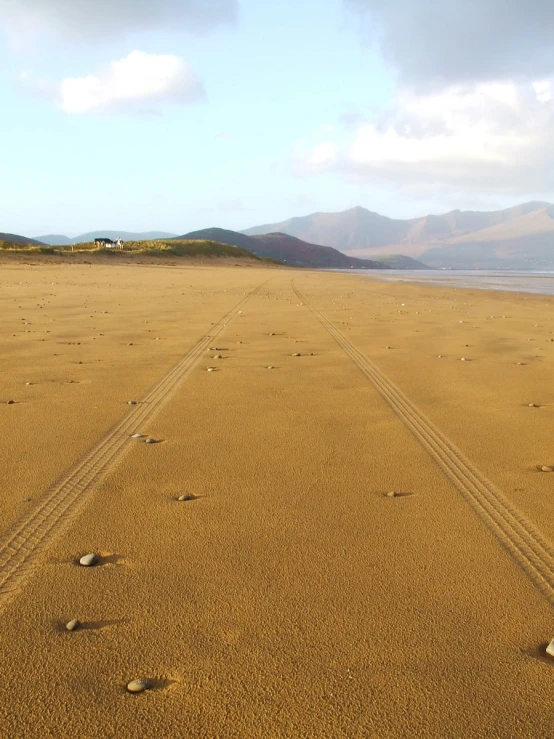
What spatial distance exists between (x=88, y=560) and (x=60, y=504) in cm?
83

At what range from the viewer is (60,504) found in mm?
3943

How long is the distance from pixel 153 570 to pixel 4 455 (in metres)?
2.19

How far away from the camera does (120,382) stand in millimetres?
7418

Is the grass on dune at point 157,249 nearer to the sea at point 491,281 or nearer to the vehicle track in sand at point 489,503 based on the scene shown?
the sea at point 491,281

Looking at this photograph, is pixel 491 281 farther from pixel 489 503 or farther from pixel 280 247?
pixel 280 247

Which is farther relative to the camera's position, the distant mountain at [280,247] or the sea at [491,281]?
the distant mountain at [280,247]

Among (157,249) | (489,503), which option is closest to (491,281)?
(157,249)

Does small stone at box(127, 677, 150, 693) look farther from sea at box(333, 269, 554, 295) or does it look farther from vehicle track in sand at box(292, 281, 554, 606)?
sea at box(333, 269, 554, 295)

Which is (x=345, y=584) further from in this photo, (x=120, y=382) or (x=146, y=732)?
(x=120, y=382)

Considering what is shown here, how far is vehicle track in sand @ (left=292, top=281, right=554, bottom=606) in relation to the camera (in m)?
3.29

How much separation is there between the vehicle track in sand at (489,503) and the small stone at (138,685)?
6.19ft

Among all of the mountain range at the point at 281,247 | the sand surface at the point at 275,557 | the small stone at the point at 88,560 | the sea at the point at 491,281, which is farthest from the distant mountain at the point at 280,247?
the small stone at the point at 88,560

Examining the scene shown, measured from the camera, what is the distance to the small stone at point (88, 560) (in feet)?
10.5

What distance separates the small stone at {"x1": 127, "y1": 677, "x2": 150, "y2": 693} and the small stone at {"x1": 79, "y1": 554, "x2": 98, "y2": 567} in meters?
0.96
